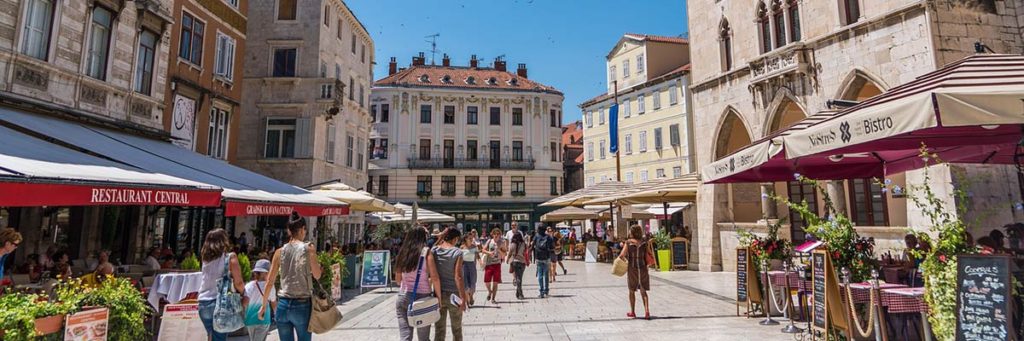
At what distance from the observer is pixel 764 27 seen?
15422 millimetres

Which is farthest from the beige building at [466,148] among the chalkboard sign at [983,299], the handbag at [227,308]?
the chalkboard sign at [983,299]

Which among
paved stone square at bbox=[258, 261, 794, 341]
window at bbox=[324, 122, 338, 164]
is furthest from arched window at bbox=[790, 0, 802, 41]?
window at bbox=[324, 122, 338, 164]

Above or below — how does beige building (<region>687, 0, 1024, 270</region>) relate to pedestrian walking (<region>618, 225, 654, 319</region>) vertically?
above

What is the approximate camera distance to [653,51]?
37344 mm

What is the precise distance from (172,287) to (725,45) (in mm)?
16280

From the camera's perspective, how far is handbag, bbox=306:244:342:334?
208 inches

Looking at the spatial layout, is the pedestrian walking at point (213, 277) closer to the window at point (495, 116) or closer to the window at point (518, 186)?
the window at point (518, 186)

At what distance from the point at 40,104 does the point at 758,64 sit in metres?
17.0

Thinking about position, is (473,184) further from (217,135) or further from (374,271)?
(374,271)

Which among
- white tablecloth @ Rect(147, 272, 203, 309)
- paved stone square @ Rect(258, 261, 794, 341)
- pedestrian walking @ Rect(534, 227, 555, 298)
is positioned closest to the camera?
white tablecloth @ Rect(147, 272, 203, 309)

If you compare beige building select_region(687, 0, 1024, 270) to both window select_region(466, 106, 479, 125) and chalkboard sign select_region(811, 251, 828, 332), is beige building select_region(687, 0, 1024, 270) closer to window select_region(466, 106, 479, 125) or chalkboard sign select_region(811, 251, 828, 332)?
chalkboard sign select_region(811, 251, 828, 332)

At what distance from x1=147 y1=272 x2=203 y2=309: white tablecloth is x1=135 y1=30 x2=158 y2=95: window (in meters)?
8.04

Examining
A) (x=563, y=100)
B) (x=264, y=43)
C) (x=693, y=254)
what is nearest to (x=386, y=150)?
(x=563, y=100)

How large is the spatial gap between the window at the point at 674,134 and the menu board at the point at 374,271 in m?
25.5
